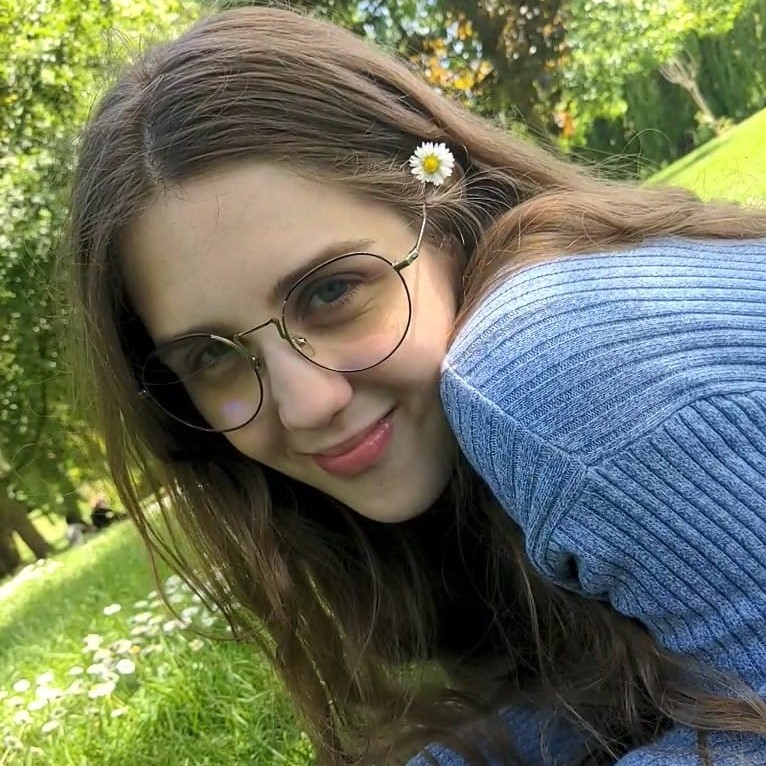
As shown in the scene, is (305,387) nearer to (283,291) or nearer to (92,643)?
(283,291)

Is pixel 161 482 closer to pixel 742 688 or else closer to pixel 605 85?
pixel 742 688

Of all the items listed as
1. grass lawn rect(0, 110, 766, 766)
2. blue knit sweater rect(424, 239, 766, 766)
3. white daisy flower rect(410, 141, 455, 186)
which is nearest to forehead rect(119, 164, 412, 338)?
white daisy flower rect(410, 141, 455, 186)

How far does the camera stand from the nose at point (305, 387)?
1604mm

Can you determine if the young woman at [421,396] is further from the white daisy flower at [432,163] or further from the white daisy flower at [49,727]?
the white daisy flower at [49,727]

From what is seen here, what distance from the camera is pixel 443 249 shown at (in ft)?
5.70

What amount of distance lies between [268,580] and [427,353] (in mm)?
758

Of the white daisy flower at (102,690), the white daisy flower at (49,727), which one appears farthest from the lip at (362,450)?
the white daisy flower at (49,727)

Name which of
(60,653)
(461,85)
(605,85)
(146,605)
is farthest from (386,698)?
(605,85)

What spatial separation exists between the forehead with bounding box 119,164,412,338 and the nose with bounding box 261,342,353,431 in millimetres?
85

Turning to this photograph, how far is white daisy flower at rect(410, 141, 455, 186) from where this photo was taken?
172 centimetres

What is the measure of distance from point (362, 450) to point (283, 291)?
0.33m

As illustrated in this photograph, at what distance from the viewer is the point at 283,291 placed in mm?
1592

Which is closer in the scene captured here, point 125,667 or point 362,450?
point 362,450

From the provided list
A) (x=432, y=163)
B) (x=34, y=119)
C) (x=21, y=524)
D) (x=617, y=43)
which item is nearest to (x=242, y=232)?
(x=432, y=163)
